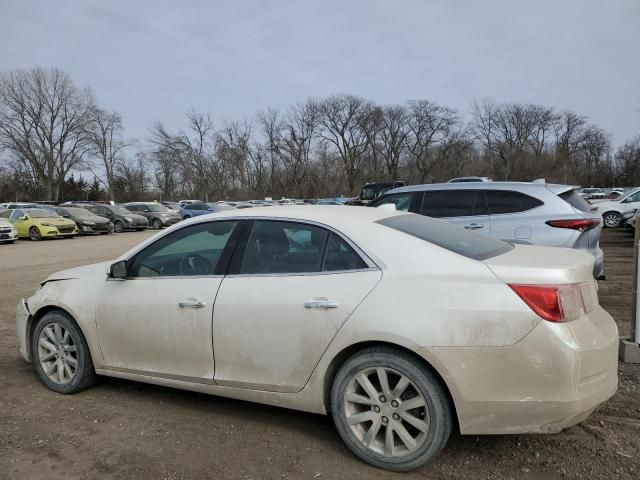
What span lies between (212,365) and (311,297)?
92 cm

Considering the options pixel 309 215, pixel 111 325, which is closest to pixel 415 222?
pixel 309 215

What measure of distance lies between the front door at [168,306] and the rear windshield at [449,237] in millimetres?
1226

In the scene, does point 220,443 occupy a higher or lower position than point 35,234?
lower

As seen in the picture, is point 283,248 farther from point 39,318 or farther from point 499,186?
point 499,186

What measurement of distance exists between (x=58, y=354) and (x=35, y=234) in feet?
72.4

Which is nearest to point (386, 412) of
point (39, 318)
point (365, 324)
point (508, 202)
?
point (365, 324)

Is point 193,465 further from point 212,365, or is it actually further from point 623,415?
point 623,415

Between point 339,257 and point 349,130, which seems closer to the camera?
point 339,257

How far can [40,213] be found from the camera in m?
24.3

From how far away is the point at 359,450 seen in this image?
9.75ft

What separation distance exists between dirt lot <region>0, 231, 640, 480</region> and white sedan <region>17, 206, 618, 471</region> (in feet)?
0.84

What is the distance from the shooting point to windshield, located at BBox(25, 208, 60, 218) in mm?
23859

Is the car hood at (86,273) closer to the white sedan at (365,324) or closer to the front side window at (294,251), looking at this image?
the white sedan at (365,324)

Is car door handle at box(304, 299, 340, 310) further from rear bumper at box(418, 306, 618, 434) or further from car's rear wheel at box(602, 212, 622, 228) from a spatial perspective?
car's rear wheel at box(602, 212, 622, 228)
